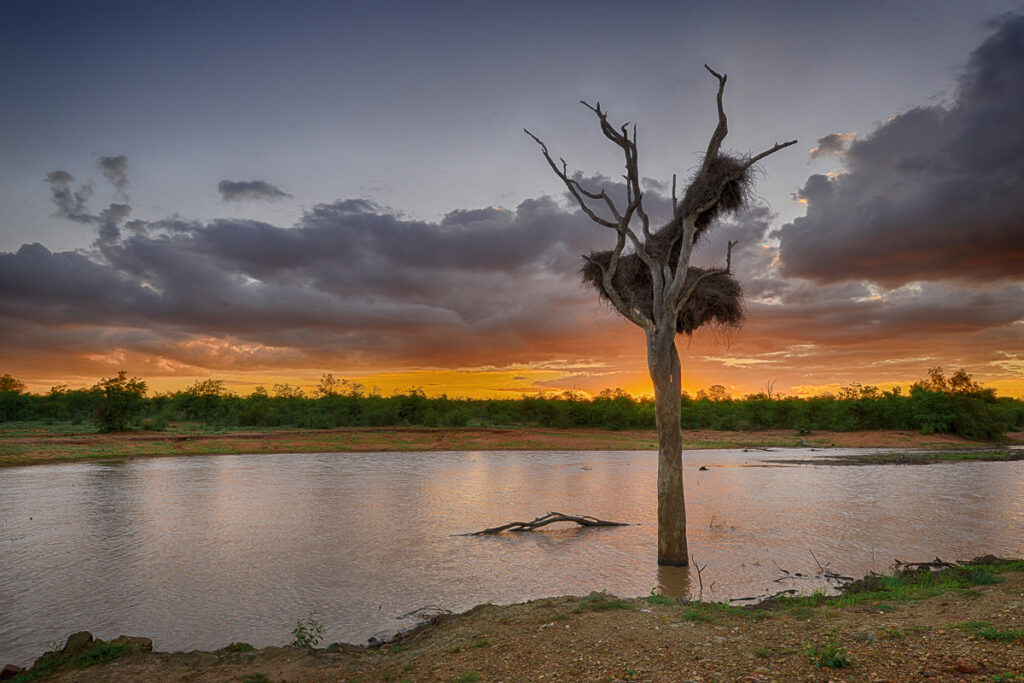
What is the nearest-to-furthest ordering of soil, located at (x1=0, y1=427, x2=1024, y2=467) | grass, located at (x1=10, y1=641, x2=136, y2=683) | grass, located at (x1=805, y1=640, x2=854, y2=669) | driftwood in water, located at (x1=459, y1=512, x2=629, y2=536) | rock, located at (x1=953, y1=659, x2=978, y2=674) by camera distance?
rock, located at (x1=953, y1=659, x2=978, y2=674) → grass, located at (x1=805, y1=640, x2=854, y2=669) → grass, located at (x1=10, y1=641, x2=136, y2=683) → driftwood in water, located at (x1=459, y1=512, x2=629, y2=536) → soil, located at (x1=0, y1=427, x2=1024, y2=467)

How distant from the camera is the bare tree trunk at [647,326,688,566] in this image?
1007 cm

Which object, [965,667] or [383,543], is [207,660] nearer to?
[383,543]

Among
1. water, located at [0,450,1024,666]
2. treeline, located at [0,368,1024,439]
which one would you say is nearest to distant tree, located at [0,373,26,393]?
treeline, located at [0,368,1024,439]

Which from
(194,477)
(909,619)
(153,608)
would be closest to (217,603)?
(153,608)

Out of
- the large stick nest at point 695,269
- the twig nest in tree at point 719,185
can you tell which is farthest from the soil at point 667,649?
the twig nest in tree at point 719,185

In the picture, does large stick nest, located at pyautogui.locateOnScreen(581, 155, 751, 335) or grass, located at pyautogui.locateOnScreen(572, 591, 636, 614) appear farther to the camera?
large stick nest, located at pyautogui.locateOnScreen(581, 155, 751, 335)

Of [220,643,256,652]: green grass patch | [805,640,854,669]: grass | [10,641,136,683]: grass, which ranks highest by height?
[805,640,854,669]: grass

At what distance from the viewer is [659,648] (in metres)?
5.57

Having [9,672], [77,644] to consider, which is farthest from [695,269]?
[9,672]

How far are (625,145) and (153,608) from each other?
1160cm

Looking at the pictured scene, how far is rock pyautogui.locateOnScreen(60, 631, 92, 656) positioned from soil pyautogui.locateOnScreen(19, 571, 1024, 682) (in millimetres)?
599

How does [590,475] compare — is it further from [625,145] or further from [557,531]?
[625,145]

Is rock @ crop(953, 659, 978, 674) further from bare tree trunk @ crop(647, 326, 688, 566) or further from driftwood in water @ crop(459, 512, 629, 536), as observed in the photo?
driftwood in water @ crop(459, 512, 629, 536)

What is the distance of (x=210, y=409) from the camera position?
248 feet
